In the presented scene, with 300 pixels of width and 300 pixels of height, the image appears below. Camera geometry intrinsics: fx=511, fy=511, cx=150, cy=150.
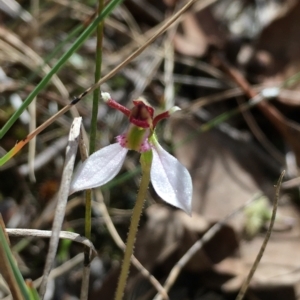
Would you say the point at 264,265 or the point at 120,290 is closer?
the point at 120,290

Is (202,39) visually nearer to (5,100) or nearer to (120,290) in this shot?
(5,100)

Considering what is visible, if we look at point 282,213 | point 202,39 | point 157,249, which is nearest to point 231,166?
point 282,213

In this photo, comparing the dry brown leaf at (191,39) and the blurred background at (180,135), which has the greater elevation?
the dry brown leaf at (191,39)

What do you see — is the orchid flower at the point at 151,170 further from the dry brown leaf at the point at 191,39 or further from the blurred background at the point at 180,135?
the dry brown leaf at the point at 191,39

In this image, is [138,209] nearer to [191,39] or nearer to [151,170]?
[151,170]

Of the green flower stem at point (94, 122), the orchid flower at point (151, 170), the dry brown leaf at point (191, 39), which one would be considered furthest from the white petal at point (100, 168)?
the dry brown leaf at point (191, 39)

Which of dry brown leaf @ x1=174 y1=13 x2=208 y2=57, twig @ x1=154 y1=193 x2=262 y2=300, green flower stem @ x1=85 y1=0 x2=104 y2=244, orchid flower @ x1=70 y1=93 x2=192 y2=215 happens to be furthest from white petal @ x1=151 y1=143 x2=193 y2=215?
dry brown leaf @ x1=174 y1=13 x2=208 y2=57

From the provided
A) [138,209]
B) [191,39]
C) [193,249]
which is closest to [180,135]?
[193,249]

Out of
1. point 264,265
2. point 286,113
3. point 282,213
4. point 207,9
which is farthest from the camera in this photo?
point 207,9
